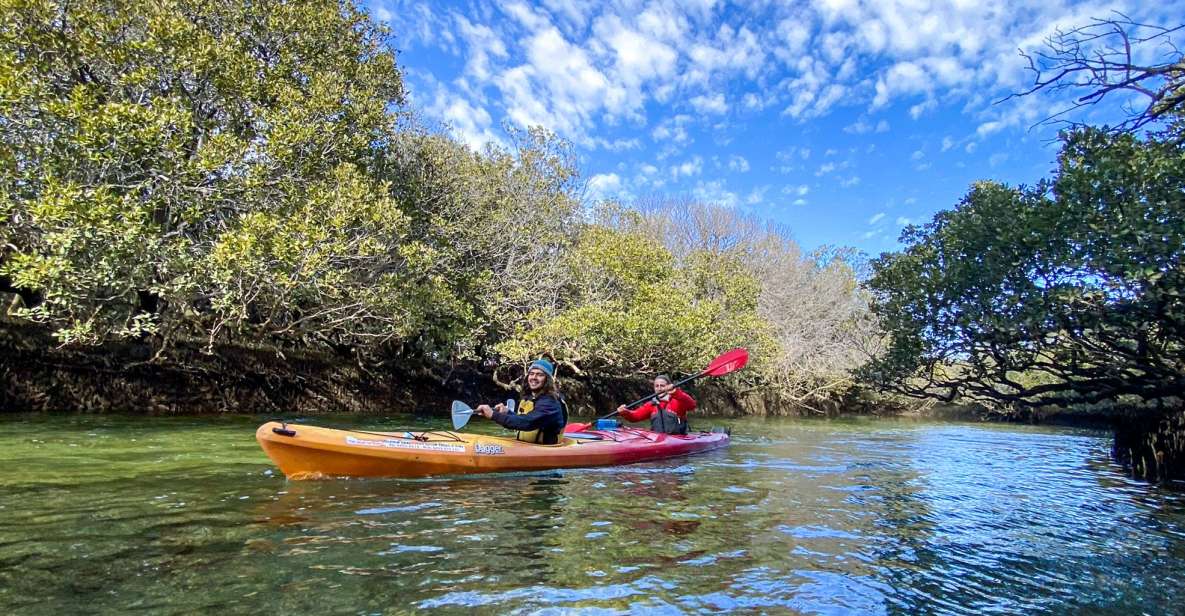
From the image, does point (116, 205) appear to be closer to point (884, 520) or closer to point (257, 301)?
point (257, 301)

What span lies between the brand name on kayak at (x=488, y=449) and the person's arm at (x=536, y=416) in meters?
0.32

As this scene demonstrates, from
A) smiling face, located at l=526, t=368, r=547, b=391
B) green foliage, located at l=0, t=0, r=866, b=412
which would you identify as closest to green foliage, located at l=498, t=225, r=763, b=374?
green foliage, located at l=0, t=0, r=866, b=412

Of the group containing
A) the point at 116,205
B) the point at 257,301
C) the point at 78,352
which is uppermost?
the point at 116,205

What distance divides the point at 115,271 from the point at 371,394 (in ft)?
29.1

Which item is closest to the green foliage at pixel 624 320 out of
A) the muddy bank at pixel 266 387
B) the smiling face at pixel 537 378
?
the muddy bank at pixel 266 387

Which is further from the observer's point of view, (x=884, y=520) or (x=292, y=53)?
(x=292, y=53)

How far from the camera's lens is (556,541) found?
14.0 feet

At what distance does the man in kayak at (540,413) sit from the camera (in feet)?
24.0

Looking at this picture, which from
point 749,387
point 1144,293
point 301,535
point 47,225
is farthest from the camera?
point 749,387

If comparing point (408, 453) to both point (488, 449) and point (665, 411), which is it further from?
point (665, 411)

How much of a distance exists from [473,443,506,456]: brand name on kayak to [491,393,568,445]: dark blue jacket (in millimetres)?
346

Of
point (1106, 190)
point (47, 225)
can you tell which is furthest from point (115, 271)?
point (1106, 190)

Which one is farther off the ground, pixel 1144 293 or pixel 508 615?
pixel 1144 293

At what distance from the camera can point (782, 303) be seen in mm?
26188
